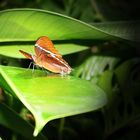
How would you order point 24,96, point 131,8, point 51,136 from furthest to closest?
point 131,8, point 51,136, point 24,96

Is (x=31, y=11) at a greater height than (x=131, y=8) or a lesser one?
greater

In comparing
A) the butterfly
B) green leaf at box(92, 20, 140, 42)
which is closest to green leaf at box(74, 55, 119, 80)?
green leaf at box(92, 20, 140, 42)

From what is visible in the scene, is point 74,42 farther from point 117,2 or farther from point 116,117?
point 117,2

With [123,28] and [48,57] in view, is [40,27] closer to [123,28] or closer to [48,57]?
[48,57]

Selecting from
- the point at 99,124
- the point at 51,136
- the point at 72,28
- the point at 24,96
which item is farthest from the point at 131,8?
the point at 24,96

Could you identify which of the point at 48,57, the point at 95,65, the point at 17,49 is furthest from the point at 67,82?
the point at 95,65

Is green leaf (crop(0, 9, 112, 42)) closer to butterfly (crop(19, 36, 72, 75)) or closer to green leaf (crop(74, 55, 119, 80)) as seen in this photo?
butterfly (crop(19, 36, 72, 75))
